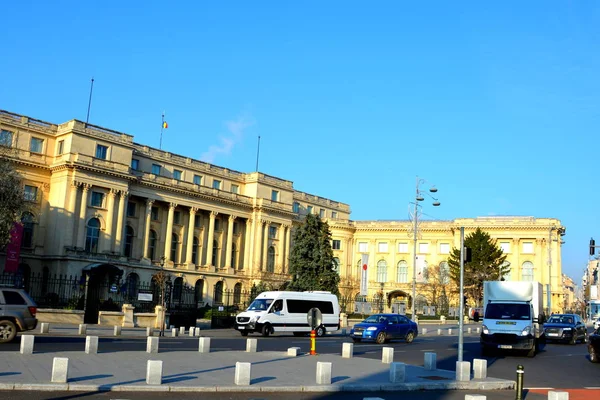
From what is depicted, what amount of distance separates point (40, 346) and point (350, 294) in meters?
74.1

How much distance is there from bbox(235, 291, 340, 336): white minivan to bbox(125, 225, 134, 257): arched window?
37.0m

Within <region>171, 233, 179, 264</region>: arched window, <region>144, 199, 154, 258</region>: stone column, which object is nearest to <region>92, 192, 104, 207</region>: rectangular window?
<region>144, 199, 154, 258</region>: stone column

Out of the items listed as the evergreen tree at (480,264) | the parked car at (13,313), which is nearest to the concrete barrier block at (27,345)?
the parked car at (13,313)

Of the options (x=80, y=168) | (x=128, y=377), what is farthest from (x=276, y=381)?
(x=80, y=168)

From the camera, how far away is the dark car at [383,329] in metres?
31.4

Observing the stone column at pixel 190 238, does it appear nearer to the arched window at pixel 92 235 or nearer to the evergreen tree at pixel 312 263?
the arched window at pixel 92 235

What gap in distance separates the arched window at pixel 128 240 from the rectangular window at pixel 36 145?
13082 mm

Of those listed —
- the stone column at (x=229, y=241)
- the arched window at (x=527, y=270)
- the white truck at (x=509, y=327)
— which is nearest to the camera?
the white truck at (x=509, y=327)

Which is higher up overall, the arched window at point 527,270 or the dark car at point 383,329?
the arched window at point 527,270

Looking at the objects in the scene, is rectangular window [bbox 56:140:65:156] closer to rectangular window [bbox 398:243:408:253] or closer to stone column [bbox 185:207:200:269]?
stone column [bbox 185:207:200:269]

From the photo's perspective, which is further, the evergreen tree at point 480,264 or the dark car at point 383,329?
the evergreen tree at point 480,264

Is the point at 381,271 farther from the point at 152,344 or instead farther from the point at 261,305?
the point at 152,344

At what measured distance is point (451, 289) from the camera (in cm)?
8750

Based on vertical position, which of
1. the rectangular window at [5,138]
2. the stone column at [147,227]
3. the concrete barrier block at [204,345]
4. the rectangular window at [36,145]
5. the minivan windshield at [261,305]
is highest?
the rectangular window at [36,145]
